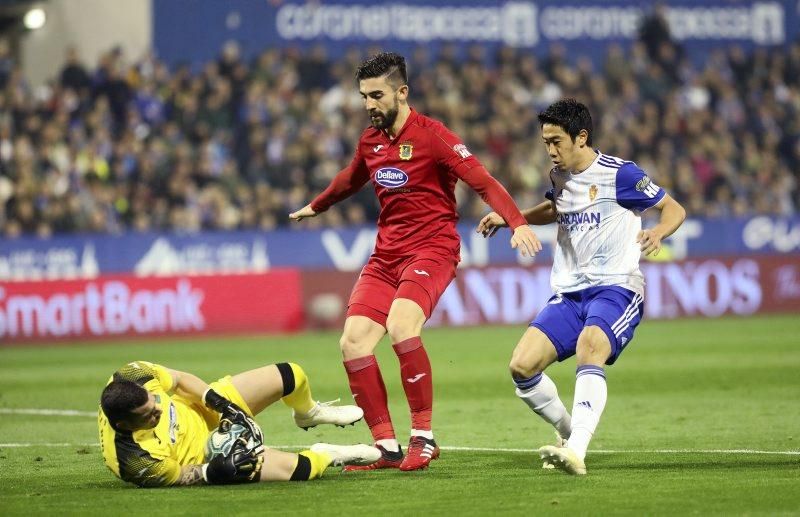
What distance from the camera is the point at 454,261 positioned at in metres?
8.72

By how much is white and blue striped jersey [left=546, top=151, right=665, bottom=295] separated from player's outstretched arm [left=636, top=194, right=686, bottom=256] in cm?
8

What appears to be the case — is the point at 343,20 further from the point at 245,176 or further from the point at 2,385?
the point at 2,385

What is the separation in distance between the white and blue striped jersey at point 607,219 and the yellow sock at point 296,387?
178 cm

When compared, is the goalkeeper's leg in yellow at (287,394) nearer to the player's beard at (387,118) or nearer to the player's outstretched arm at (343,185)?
the player's outstretched arm at (343,185)

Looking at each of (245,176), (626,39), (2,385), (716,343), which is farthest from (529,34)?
(2,385)

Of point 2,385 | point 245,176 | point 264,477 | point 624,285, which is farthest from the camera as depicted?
point 245,176

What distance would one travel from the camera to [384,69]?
8336mm

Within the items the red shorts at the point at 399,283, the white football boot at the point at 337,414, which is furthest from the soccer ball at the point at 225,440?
the red shorts at the point at 399,283

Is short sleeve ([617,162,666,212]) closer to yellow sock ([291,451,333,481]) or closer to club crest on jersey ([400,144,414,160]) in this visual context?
club crest on jersey ([400,144,414,160])

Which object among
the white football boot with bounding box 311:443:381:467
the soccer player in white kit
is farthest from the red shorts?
the white football boot with bounding box 311:443:381:467

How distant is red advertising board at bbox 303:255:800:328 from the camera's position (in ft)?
73.9

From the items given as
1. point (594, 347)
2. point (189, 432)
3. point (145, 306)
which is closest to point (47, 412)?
point (189, 432)

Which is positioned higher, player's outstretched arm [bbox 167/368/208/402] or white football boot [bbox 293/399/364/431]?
player's outstretched arm [bbox 167/368/208/402]

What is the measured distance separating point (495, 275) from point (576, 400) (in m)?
15.0
